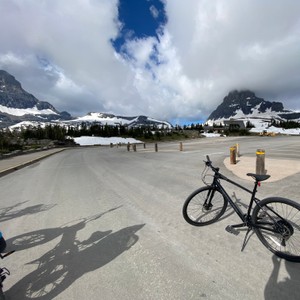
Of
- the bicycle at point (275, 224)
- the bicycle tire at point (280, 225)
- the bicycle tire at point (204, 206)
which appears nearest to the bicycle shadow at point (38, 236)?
the bicycle tire at point (204, 206)

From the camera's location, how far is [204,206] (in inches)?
185

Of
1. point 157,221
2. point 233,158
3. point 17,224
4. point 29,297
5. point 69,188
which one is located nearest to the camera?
point 29,297

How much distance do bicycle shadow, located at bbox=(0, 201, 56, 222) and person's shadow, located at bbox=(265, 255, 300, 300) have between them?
5450mm

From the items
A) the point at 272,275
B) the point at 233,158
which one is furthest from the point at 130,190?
the point at 233,158

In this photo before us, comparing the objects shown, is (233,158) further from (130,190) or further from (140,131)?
(140,131)

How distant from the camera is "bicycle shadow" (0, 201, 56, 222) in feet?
18.9

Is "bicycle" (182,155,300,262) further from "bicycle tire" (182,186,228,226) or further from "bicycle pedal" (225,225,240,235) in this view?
"bicycle tire" (182,186,228,226)

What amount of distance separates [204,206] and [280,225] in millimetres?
1524

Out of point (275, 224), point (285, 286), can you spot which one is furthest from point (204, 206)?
point (285, 286)

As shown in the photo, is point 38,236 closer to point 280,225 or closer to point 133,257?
point 133,257

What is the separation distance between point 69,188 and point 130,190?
2517 mm

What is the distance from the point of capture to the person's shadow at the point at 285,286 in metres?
2.60

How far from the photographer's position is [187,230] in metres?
4.35

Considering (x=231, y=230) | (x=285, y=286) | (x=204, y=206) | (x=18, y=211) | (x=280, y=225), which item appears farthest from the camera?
(x=18, y=211)
